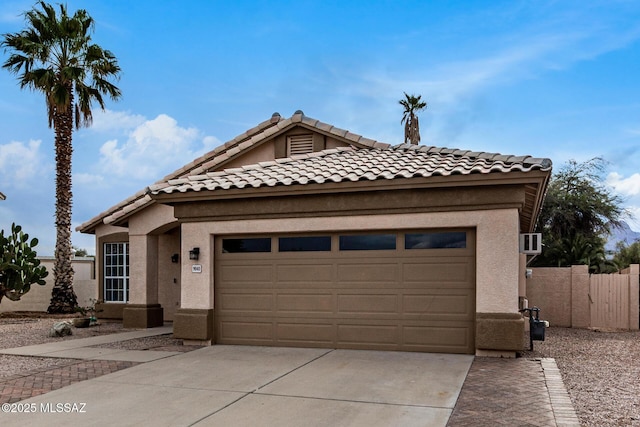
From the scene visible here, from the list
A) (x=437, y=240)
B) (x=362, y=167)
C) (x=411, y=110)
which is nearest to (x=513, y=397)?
(x=437, y=240)

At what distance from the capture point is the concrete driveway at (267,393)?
6621mm

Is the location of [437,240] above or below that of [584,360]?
above

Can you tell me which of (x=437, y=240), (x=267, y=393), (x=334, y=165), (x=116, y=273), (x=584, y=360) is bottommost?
(x=584, y=360)

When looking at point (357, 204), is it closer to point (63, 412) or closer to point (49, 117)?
point (63, 412)

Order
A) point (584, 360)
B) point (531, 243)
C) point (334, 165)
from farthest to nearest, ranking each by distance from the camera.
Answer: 1. point (334, 165)
2. point (531, 243)
3. point (584, 360)

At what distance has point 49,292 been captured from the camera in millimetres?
24562

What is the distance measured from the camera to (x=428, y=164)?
11.6 meters

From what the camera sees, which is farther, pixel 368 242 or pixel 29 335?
pixel 29 335

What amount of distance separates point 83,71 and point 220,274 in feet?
45.1

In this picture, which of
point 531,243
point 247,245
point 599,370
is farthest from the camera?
point 531,243

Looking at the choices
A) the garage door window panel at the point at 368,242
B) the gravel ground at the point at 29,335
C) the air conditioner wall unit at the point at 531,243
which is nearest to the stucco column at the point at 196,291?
the gravel ground at the point at 29,335

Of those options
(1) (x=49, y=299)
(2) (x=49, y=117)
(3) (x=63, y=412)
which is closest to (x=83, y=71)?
(2) (x=49, y=117)

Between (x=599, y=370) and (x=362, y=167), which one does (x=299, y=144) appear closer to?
(x=362, y=167)

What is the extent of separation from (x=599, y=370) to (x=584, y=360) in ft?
3.75
